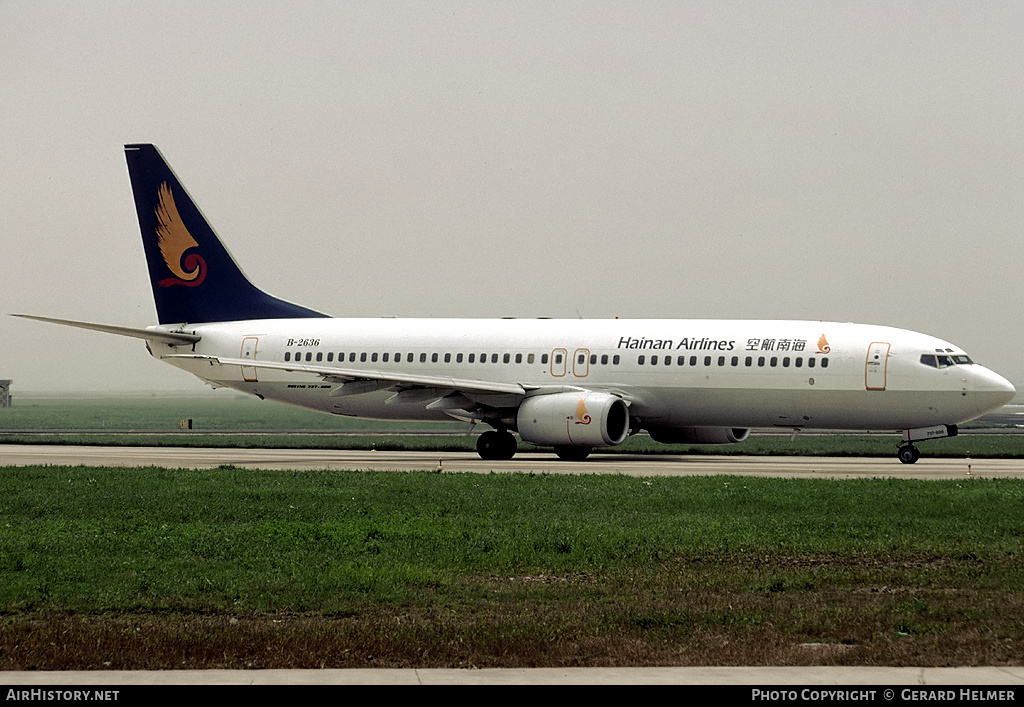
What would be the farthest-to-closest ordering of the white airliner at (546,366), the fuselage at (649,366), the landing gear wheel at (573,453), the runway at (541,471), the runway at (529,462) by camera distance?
the landing gear wheel at (573,453), the white airliner at (546,366), the fuselage at (649,366), the runway at (529,462), the runway at (541,471)

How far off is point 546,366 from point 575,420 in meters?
3.63

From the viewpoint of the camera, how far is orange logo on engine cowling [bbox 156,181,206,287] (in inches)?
1845

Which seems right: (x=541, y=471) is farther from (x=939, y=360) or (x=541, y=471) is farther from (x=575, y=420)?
(x=939, y=360)

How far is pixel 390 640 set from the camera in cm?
1098

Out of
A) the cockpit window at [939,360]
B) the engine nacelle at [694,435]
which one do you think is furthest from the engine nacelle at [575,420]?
the cockpit window at [939,360]

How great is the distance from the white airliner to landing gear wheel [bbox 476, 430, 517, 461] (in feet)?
0.17

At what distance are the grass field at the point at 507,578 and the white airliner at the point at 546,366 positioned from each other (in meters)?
12.2

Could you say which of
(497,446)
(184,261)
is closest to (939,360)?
(497,446)

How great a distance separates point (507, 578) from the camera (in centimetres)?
1465

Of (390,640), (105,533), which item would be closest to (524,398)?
(105,533)

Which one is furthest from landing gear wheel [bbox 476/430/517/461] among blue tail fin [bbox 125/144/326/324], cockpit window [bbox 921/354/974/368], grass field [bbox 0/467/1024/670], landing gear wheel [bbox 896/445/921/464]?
grass field [bbox 0/467/1024/670]

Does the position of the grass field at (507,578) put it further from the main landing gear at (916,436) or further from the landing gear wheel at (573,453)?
the landing gear wheel at (573,453)

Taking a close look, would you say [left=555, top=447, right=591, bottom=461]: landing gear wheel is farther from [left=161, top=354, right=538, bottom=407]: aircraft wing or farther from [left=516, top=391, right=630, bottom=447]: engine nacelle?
[left=161, top=354, right=538, bottom=407]: aircraft wing

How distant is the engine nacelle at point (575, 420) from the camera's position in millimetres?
36531
